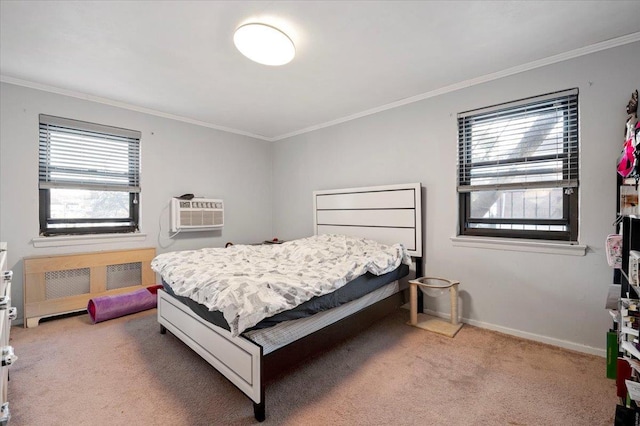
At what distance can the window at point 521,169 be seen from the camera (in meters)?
2.40

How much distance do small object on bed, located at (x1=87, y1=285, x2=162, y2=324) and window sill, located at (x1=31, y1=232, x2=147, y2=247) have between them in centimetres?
65

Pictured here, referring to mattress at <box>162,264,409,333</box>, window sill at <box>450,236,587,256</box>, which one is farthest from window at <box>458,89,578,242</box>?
mattress at <box>162,264,409,333</box>

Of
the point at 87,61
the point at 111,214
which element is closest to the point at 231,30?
the point at 87,61

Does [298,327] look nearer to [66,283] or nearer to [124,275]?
[124,275]

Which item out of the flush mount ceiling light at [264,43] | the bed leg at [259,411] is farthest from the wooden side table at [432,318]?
the flush mount ceiling light at [264,43]

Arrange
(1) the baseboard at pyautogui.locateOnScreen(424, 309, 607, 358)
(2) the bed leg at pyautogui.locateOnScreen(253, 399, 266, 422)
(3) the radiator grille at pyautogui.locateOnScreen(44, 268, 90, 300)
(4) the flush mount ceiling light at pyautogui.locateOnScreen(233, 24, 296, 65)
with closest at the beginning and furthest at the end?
(2) the bed leg at pyautogui.locateOnScreen(253, 399, 266, 422), (4) the flush mount ceiling light at pyautogui.locateOnScreen(233, 24, 296, 65), (1) the baseboard at pyautogui.locateOnScreen(424, 309, 607, 358), (3) the radiator grille at pyautogui.locateOnScreen(44, 268, 90, 300)

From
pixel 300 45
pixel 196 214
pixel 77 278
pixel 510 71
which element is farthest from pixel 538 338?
pixel 77 278

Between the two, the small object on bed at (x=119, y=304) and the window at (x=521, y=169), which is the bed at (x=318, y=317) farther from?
the small object on bed at (x=119, y=304)

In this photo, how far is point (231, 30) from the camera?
2.02 meters

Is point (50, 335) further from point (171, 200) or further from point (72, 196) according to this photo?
point (171, 200)

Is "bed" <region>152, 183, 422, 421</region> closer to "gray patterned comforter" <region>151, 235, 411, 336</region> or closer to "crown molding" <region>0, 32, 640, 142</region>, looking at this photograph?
"gray patterned comforter" <region>151, 235, 411, 336</region>

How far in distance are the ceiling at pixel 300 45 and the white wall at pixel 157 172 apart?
0.24 m

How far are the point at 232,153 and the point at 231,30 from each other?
256 cm

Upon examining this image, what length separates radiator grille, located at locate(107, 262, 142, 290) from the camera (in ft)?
10.9
